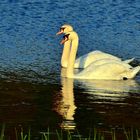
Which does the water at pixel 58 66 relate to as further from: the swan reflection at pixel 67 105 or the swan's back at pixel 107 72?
the swan's back at pixel 107 72

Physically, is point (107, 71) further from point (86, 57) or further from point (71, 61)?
point (86, 57)

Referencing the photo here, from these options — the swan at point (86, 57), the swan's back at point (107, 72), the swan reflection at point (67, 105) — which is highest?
the swan at point (86, 57)

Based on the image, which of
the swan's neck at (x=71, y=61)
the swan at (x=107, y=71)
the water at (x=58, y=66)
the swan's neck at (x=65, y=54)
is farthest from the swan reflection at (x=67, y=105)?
the swan's neck at (x=65, y=54)

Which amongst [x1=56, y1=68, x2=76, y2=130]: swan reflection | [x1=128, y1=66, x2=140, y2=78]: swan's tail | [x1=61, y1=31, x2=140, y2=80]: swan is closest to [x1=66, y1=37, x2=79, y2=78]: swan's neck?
[x1=61, y1=31, x2=140, y2=80]: swan

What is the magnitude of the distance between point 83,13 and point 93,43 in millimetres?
5273

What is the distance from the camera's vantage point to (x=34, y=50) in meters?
20.0

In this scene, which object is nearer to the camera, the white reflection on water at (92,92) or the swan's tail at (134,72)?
the white reflection on water at (92,92)

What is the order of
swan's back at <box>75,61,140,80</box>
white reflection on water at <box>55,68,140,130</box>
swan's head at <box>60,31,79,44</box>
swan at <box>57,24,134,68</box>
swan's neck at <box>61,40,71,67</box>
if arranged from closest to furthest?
1. white reflection on water at <box>55,68,140,130</box>
2. swan's back at <box>75,61,140,80</box>
3. swan's head at <box>60,31,79,44</box>
4. swan at <box>57,24,134,68</box>
5. swan's neck at <box>61,40,71,67</box>

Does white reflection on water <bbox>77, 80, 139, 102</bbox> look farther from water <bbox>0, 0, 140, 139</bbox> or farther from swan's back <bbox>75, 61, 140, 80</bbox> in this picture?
swan's back <bbox>75, 61, 140, 80</bbox>

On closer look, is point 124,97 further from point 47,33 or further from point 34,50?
point 47,33

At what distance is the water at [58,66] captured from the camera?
520 inches

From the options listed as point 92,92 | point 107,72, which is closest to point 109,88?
point 92,92

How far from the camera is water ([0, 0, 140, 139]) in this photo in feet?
43.3

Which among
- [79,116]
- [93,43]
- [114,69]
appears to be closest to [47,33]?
[93,43]
